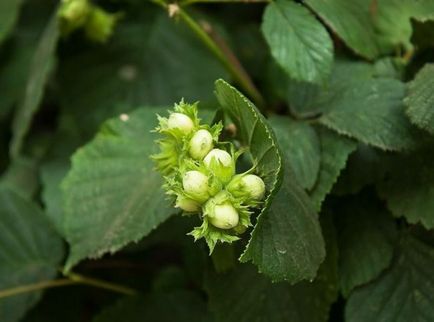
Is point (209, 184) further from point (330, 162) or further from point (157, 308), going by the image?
point (157, 308)

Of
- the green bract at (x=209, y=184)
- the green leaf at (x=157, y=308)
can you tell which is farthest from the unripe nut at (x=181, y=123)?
the green leaf at (x=157, y=308)

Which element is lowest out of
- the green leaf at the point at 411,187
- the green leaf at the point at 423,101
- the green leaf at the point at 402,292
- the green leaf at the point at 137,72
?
the green leaf at the point at 137,72

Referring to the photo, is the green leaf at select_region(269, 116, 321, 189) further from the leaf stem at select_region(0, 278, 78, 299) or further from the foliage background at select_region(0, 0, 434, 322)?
the leaf stem at select_region(0, 278, 78, 299)

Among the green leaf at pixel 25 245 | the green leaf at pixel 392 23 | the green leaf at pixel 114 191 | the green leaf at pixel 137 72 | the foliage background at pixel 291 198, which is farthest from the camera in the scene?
the green leaf at pixel 137 72

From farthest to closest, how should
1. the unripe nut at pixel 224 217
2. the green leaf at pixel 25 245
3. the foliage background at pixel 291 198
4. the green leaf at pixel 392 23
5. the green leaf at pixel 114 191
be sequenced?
1. the green leaf at pixel 25 245
2. the green leaf at pixel 392 23
3. the green leaf at pixel 114 191
4. the foliage background at pixel 291 198
5. the unripe nut at pixel 224 217

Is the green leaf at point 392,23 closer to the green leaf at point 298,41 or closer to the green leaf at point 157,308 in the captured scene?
the green leaf at point 298,41

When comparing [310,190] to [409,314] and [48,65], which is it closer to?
[409,314]

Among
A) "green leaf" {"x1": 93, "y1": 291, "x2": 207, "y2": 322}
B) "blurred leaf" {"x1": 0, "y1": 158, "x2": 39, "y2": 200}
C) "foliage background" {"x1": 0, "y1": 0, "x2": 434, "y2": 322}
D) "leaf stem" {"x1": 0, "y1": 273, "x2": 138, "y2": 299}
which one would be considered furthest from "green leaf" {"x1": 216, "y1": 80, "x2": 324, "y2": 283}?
"blurred leaf" {"x1": 0, "y1": 158, "x2": 39, "y2": 200}
